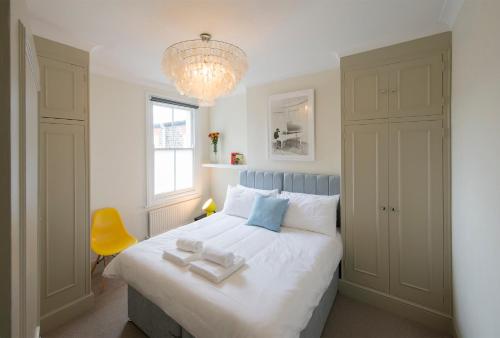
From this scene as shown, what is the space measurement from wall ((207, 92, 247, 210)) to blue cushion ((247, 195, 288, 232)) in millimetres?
1323

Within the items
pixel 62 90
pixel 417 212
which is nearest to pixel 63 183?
pixel 62 90

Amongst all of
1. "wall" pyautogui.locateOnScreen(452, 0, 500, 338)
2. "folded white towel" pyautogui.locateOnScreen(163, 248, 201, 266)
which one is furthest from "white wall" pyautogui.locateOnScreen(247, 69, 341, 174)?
"folded white towel" pyautogui.locateOnScreen(163, 248, 201, 266)

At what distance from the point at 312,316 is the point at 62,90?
2791 millimetres

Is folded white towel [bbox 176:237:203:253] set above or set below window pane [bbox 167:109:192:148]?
below

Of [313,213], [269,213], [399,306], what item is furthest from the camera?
[269,213]

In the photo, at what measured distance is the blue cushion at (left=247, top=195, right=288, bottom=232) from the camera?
8.50ft

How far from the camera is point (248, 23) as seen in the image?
1.87m

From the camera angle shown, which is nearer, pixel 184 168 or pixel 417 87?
pixel 417 87

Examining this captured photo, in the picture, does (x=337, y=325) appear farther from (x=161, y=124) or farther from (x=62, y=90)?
(x=161, y=124)

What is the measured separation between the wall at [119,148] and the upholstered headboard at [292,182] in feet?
5.06

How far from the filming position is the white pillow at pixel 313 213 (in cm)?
246

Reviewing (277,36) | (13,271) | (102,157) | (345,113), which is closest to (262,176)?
(345,113)

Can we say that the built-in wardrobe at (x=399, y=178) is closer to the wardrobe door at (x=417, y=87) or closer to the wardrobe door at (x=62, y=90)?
the wardrobe door at (x=417, y=87)

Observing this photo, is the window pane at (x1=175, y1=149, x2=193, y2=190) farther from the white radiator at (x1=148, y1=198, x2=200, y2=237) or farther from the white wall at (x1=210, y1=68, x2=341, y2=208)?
the white wall at (x1=210, y1=68, x2=341, y2=208)
